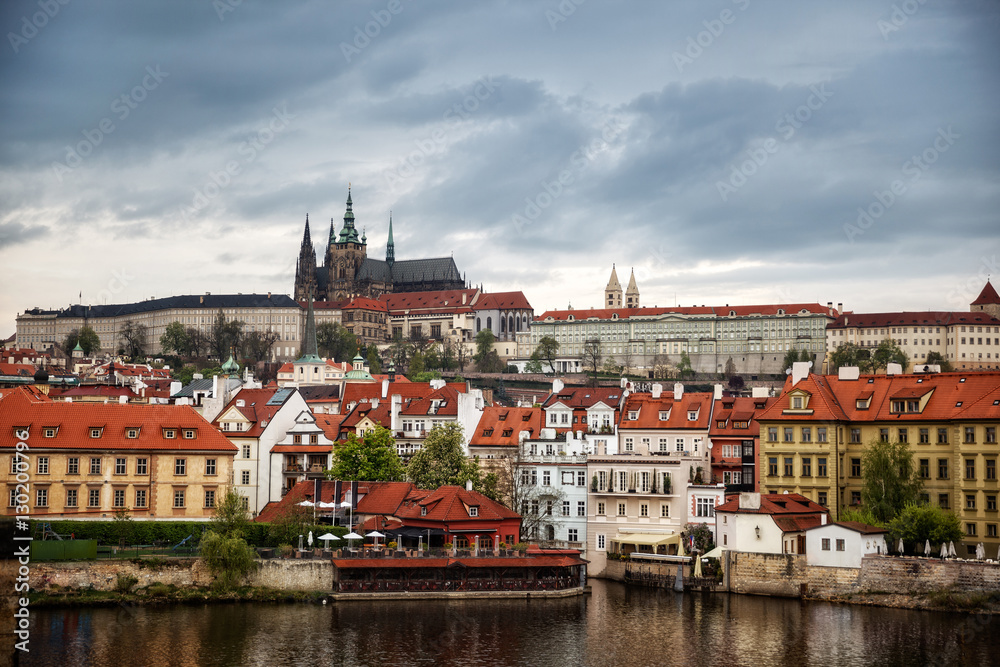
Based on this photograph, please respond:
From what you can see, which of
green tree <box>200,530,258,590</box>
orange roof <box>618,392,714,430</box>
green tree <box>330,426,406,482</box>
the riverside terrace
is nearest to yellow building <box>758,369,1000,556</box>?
orange roof <box>618,392,714,430</box>

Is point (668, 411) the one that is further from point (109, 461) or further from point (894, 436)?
point (109, 461)

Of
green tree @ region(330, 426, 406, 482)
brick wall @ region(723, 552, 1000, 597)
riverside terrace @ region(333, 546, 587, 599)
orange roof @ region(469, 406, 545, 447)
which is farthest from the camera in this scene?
orange roof @ region(469, 406, 545, 447)

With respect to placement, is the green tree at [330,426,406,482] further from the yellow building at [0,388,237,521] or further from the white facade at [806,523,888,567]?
the white facade at [806,523,888,567]

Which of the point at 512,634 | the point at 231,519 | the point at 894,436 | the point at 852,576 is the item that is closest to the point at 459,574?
the point at 512,634

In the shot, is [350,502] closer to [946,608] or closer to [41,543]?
[41,543]

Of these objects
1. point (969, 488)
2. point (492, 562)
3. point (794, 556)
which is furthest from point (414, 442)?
point (969, 488)

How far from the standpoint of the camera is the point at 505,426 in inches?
3255

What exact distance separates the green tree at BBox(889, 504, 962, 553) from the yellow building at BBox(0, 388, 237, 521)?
36834 millimetres

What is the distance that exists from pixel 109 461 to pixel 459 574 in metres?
20.9

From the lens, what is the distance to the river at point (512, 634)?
1887 inches

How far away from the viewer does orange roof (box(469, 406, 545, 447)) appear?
80.9 m

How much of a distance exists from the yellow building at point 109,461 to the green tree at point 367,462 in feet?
27.4

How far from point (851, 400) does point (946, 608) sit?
62.9 ft

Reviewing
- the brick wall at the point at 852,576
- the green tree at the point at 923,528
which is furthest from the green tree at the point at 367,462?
the green tree at the point at 923,528
